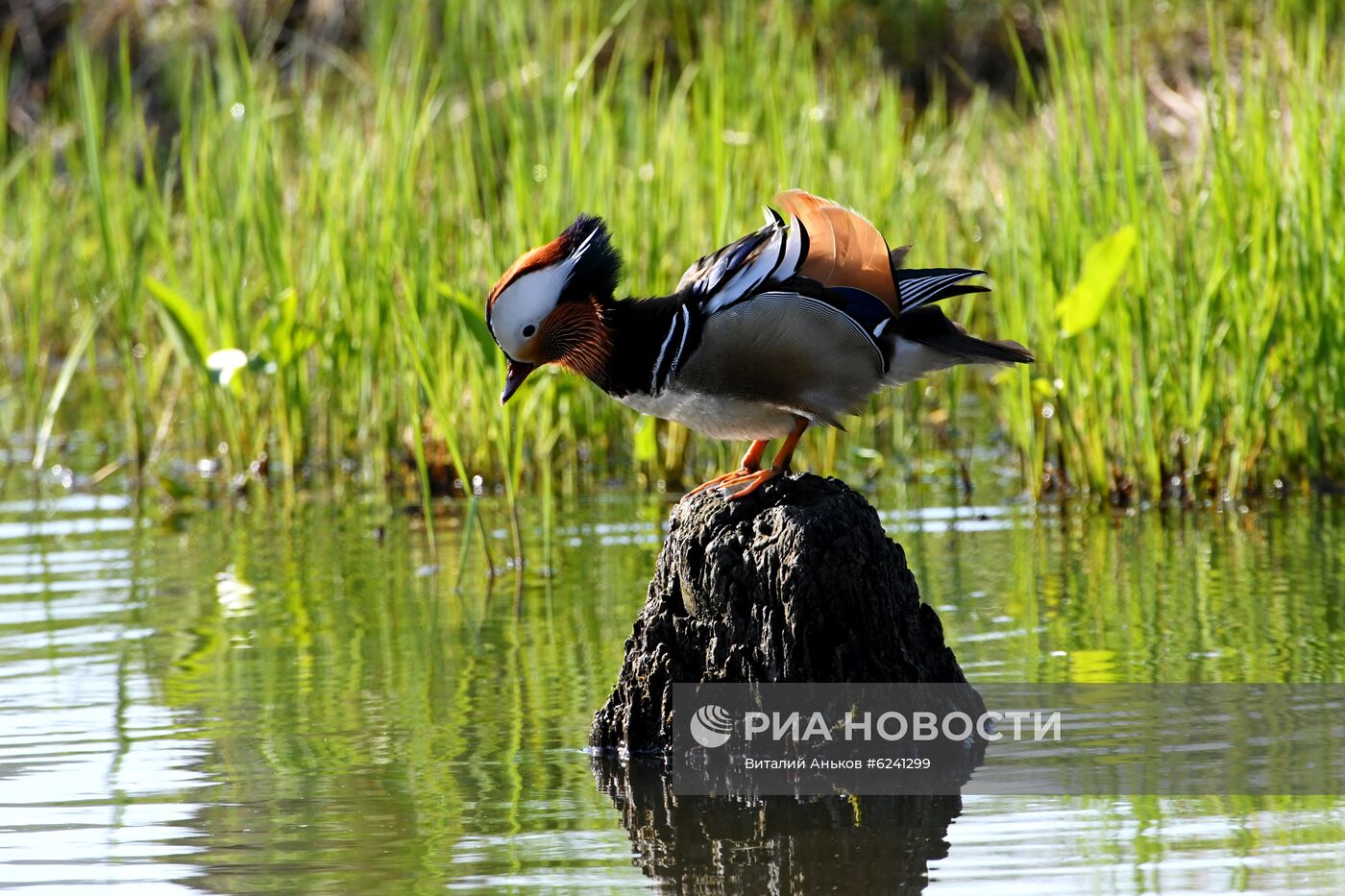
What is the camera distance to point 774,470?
384 centimetres

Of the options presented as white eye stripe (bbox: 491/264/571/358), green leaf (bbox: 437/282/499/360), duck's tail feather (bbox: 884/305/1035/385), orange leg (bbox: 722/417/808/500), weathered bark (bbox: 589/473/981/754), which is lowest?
weathered bark (bbox: 589/473/981/754)

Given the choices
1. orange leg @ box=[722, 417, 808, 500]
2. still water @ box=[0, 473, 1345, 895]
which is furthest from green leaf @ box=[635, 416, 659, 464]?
orange leg @ box=[722, 417, 808, 500]

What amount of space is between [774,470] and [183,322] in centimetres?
352

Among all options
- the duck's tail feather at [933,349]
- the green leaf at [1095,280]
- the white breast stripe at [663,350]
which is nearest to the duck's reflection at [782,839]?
the white breast stripe at [663,350]

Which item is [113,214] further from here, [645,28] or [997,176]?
[645,28]

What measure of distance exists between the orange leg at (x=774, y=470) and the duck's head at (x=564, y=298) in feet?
1.37

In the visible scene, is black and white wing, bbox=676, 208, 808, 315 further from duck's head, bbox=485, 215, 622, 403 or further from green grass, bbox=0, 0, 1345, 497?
green grass, bbox=0, 0, 1345, 497

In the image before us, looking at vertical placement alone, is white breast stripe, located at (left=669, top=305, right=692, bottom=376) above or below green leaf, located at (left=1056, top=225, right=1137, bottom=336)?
below

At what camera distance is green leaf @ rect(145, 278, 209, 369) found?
257 inches

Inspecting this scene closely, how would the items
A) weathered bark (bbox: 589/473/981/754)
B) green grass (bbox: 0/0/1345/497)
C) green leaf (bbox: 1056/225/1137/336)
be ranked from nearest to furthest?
weathered bark (bbox: 589/473/981/754) → green leaf (bbox: 1056/225/1137/336) → green grass (bbox: 0/0/1345/497)

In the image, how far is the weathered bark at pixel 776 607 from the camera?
11.9 ft

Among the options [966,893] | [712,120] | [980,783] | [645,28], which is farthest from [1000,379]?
[645,28]

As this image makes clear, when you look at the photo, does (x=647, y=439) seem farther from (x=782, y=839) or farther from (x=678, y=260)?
(x=782, y=839)

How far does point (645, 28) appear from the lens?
1323cm
